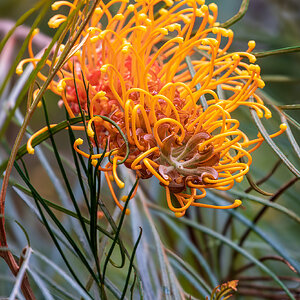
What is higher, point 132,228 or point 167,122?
point 167,122

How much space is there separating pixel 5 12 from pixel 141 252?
62 cm

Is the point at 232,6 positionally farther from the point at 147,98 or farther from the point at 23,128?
the point at 23,128

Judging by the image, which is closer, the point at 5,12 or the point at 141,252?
the point at 141,252

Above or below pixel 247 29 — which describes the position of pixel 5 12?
below

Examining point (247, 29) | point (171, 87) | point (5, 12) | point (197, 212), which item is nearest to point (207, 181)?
point (171, 87)

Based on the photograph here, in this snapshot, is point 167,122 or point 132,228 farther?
point 132,228

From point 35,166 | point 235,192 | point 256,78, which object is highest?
point 256,78

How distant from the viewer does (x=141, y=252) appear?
0.43 metres

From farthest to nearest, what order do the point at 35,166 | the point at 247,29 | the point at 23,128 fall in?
the point at 35,166, the point at 247,29, the point at 23,128

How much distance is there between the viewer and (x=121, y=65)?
35cm

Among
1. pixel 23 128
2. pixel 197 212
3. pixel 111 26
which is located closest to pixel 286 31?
pixel 197 212

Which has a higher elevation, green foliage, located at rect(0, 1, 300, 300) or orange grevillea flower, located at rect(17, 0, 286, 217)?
orange grevillea flower, located at rect(17, 0, 286, 217)

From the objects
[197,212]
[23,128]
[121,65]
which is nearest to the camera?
[23,128]

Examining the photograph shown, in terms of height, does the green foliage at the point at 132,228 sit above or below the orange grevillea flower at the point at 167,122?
below
